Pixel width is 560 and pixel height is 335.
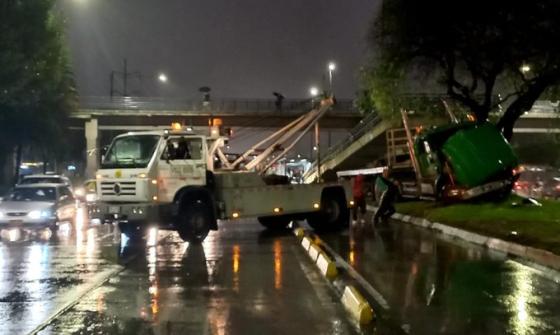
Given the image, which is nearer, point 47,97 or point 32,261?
point 32,261

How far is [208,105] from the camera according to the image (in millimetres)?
56969

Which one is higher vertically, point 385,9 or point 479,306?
point 385,9

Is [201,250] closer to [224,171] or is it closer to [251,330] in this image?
[224,171]

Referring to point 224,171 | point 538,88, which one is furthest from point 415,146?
point 224,171

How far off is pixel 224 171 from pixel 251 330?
37.7 ft

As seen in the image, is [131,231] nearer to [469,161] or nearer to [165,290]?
[165,290]

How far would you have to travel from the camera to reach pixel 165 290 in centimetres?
1130

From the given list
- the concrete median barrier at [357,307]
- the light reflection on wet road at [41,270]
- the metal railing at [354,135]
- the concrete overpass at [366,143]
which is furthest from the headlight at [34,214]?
the metal railing at [354,135]

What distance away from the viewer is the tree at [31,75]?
3206cm

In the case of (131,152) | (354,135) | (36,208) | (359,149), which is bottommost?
(36,208)

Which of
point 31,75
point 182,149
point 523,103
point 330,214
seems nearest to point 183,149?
point 182,149

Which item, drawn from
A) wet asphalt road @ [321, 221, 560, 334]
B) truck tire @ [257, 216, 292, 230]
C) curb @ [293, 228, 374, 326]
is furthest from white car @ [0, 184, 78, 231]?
curb @ [293, 228, 374, 326]

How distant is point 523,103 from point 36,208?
1617 cm

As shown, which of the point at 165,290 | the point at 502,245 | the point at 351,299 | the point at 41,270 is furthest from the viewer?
the point at 502,245
